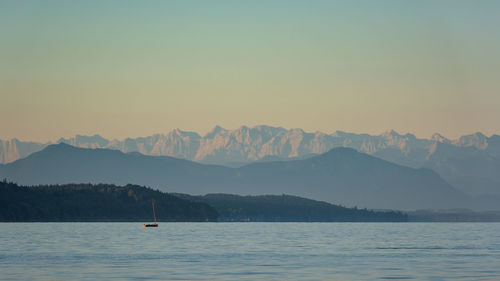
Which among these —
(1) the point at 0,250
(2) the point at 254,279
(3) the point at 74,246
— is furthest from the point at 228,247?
(2) the point at 254,279

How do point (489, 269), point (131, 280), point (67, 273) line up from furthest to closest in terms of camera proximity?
point (489, 269), point (67, 273), point (131, 280)

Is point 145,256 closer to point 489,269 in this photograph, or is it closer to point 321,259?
point 321,259

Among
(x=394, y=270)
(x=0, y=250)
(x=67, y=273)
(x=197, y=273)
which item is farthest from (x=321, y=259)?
(x=0, y=250)

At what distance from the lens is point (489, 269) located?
95.5 meters

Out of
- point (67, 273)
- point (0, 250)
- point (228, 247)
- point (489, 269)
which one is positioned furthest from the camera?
point (228, 247)

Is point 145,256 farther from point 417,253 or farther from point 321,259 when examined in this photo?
point 417,253

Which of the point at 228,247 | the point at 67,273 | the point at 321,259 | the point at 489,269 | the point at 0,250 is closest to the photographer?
the point at 67,273

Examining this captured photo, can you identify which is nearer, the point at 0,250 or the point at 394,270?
the point at 394,270

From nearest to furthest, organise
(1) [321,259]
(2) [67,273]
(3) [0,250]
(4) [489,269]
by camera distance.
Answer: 1. (2) [67,273]
2. (4) [489,269]
3. (1) [321,259]
4. (3) [0,250]

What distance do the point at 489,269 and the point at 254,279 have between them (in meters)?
27.7

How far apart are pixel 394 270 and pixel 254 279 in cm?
1859

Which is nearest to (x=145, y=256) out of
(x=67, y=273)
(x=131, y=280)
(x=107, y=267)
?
(x=107, y=267)

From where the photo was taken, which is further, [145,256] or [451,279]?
[145,256]

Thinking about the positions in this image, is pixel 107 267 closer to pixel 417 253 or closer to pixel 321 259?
pixel 321 259
